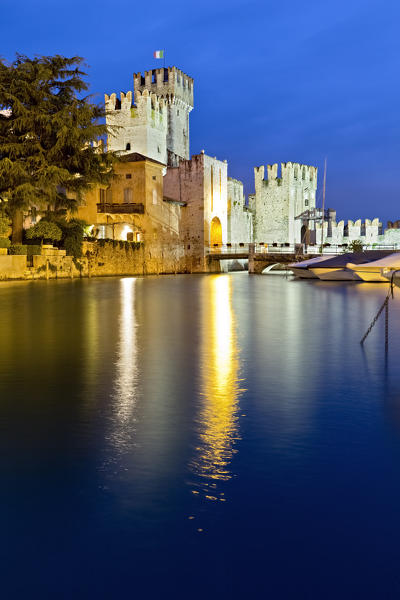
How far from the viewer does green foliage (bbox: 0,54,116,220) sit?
2958cm

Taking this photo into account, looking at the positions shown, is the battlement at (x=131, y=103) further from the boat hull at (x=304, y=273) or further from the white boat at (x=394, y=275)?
the white boat at (x=394, y=275)

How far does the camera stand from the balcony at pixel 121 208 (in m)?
44.4

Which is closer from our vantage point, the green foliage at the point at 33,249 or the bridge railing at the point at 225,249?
the green foliage at the point at 33,249

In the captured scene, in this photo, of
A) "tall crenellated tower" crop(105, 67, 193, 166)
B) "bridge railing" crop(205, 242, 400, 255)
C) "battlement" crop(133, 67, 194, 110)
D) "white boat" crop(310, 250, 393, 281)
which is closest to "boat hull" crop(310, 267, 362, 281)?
"white boat" crop(310, 250, 393, 281)

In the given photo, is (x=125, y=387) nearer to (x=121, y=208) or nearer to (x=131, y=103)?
(x=121, y=208)

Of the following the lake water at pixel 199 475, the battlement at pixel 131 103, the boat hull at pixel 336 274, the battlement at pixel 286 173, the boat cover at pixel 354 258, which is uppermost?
the battlement at pixel 131 103

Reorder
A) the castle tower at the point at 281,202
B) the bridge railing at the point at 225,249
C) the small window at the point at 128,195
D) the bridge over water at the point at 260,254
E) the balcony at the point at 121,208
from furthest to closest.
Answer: the castle tower at the point at 281,202 < the bridge railing at the point at 225,249 < the bridge over water at the point at 260,254 < the small window at the point at 128,195 < the balcony at the point at 121,208

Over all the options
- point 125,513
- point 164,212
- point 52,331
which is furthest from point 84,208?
point 125,513

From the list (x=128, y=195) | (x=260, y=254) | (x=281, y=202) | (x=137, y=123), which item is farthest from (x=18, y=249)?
(x=281, y=202)

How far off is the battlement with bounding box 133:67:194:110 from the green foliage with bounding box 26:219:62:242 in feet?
122

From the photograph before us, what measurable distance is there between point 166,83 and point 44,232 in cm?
3968

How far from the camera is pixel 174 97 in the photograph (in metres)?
66.0

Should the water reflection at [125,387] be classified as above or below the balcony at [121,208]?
below

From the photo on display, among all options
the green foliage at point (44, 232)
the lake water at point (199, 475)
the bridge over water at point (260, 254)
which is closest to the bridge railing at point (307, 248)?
the bridge over water at point (260, 254)
